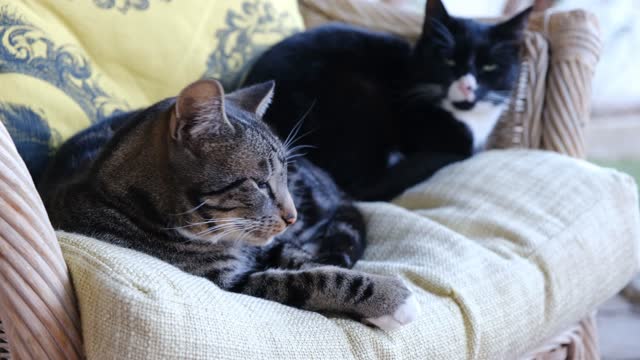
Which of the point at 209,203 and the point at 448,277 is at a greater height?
the point at 209,203

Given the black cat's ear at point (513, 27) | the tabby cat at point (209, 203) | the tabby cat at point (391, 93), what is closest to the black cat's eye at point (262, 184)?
the tabby cat at point (209, 203)

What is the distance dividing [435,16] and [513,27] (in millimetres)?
202

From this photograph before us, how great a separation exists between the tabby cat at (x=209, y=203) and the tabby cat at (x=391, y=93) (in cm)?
45

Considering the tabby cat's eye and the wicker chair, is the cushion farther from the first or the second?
the tabby cat's eye

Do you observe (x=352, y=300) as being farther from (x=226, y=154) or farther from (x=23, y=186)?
(x=23, y=186)

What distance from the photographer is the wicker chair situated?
0.69m

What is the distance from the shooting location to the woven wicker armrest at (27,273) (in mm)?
688

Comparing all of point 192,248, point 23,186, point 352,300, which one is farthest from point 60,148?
point 352,300

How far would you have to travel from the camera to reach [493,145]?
1708mm

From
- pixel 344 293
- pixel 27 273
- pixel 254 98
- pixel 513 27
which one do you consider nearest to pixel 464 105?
pixel 513 27

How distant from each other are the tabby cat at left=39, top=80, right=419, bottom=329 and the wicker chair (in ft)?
0.65

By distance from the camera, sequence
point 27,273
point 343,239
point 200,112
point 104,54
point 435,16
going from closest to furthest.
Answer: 1. point 27,273
2. point 200,112
3. point 343,239
4. point 104,54
5. point 435,16

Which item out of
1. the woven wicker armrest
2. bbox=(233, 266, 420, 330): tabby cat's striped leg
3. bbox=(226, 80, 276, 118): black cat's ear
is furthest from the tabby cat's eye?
the woven wicker armrest

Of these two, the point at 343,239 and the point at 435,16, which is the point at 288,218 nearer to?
the point at 343,239
